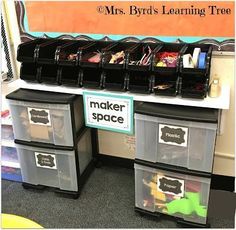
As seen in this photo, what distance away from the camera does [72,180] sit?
181 cm

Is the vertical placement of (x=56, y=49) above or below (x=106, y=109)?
above

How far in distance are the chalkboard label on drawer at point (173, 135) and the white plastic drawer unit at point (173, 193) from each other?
0.53 feet

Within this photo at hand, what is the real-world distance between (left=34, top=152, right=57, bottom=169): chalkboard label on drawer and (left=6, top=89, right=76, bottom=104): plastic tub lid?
0.33 metres

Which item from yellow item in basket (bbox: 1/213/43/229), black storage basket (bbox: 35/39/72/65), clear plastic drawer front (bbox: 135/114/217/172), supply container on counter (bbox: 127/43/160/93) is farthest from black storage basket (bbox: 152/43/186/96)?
yellow item in basket (bbox: 1/213/43/229)

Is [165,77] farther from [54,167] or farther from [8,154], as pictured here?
[8,154]

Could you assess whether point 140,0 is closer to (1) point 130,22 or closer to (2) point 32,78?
(1) point 130,22

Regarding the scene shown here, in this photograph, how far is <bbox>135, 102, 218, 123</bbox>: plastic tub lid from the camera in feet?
4.56

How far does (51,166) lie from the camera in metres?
1.81

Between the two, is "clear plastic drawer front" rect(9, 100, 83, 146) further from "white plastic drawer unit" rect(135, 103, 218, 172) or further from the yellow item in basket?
the yellow item in basket

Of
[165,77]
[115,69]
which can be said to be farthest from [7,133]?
[165,77]

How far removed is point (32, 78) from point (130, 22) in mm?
598

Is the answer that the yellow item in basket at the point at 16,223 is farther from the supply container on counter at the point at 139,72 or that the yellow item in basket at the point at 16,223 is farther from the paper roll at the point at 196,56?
the paper roll at the point at 196,56

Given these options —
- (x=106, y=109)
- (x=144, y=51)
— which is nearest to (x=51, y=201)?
(x=106, y=109)

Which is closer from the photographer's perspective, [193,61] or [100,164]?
[193,61]
